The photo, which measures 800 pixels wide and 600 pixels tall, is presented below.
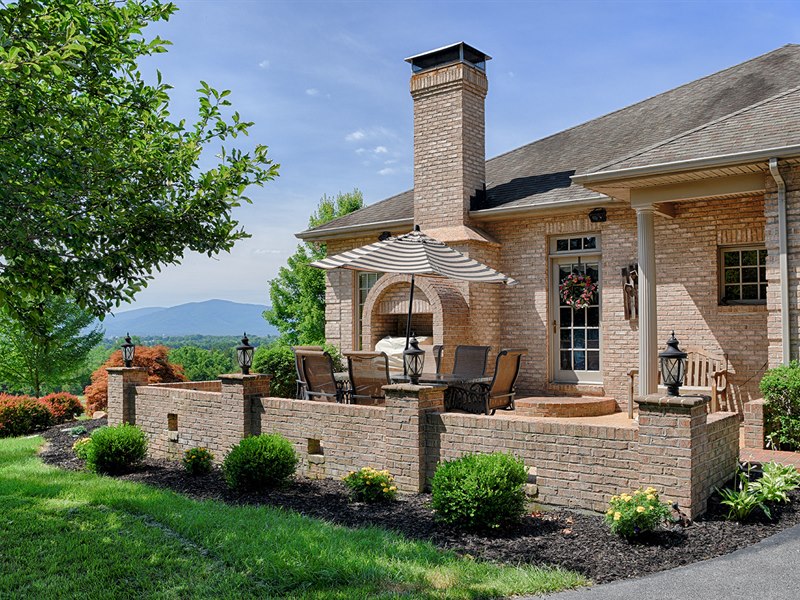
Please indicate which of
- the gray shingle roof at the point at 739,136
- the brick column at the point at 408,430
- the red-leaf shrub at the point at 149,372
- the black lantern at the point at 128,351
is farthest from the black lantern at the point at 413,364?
the red-leaf shrub at the point at 149,372

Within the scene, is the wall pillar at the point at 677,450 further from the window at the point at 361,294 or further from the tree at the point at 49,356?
the tree at the point at 49,356

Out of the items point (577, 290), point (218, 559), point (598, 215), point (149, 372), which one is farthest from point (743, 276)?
point (149, 372)

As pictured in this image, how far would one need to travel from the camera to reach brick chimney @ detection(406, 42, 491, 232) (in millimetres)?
12414

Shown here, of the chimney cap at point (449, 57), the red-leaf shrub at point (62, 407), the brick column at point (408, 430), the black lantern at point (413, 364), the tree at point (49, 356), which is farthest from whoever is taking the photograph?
the tree at point (49, 356)

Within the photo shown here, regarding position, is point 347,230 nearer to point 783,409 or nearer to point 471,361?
point 471,361

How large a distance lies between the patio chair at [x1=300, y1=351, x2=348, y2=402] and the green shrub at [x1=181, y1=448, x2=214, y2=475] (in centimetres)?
154

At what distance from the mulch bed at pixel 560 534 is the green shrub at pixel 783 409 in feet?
5.12

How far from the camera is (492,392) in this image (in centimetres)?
831

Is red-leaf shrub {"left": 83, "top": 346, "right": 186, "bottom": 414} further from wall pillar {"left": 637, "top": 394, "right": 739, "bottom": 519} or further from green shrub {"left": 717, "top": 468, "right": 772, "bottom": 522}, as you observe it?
green shrub {"left": 717, "top": 468, "right": 772, "bottom": 522}

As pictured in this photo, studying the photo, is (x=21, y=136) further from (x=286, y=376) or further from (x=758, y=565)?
(x=286, y=376)

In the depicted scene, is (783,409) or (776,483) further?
(783,409)

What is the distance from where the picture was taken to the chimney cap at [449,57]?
1257 centimetres

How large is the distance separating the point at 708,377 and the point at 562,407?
2.21m

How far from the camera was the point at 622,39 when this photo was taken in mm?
10070
